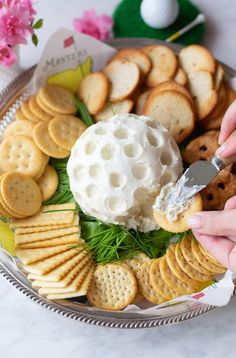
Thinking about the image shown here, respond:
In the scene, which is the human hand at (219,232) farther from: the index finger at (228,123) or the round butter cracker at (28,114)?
the round butter cracker at (28,114)

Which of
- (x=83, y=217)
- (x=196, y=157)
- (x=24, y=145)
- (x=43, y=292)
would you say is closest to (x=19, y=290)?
(x=43, y=292)

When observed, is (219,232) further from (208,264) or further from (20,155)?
(20,155)

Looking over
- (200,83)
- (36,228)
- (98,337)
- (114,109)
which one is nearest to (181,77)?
(200,83)

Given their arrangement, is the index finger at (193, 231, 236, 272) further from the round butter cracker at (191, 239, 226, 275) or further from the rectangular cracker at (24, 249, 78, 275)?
the rectangular cracker at (24, 249, 78, 275)

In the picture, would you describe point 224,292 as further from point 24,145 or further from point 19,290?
point 24,145

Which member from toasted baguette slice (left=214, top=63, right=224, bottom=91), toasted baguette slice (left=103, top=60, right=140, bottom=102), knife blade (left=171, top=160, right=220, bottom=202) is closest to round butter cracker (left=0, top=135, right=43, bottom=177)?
toasted baguette slice (left=103, top=60, right=140, bottom=102)

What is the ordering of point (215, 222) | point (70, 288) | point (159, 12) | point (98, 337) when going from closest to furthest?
point (215, 222), point (70, 288), point (98, 337), point (159, 12)
